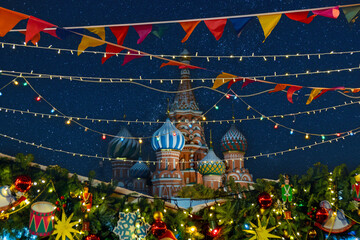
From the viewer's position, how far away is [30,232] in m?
6.55

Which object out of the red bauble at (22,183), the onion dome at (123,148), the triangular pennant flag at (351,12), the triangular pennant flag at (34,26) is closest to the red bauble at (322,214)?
the triangular pennant flag at (351,12)

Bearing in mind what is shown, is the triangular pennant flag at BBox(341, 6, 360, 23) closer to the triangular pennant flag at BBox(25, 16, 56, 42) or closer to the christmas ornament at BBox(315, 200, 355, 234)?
the triangular pennant flag at BBox(25, 16, 56, 42)

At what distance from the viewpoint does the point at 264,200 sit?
754 centimetres

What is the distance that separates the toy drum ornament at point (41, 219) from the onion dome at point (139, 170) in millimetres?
22114

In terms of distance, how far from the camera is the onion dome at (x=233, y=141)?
28.3 m

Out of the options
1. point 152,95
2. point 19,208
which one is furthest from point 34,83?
point 19,208

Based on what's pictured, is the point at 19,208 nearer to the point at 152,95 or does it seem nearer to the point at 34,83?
the point at 34,83

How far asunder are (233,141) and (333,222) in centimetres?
2085

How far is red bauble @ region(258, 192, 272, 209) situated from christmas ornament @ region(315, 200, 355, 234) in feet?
2.93

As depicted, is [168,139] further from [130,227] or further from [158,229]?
[158,229]

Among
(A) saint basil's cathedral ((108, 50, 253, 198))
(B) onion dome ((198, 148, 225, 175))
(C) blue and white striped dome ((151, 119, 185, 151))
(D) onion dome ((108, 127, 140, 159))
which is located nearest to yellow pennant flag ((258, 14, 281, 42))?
(C) blue and white striped dome ((151, 119, 185, 151))

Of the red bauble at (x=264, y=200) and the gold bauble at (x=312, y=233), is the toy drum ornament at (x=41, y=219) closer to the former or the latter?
the red bauble at (x=264, y=200)

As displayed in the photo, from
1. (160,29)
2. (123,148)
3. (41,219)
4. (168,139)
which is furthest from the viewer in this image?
(123,148)

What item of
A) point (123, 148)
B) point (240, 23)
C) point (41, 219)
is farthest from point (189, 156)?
point (240, 23)
